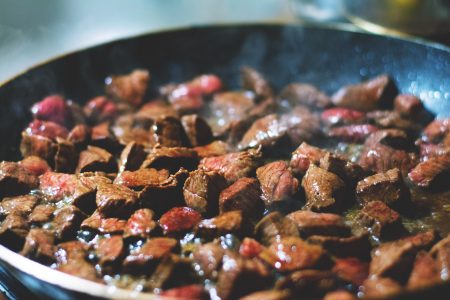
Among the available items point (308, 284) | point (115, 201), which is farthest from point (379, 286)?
point (115, 201)

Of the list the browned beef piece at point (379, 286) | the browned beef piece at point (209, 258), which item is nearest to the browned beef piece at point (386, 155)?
the browned beef piece at point (379, 286)

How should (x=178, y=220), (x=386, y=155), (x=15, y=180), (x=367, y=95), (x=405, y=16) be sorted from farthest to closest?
(x=405, y=16), (x=367, y=95), (x=386, y=155), (x=15, y=180), (x=178, y=220)

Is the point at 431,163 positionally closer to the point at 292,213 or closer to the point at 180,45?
the point at 292,213

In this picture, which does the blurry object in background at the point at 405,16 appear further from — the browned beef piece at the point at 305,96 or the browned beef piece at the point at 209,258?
the browned beef piece at the point at 209,258

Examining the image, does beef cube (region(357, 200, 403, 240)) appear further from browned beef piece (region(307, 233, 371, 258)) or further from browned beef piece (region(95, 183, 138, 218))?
browned beef piece (region(95, 183, 138, 218))

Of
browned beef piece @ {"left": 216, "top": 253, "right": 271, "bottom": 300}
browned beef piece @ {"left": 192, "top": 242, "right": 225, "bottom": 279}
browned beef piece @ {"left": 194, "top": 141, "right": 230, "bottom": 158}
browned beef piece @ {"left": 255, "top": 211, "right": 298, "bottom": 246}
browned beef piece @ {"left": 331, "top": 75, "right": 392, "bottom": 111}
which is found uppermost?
browned beef piece @ {"left": 331, "top": 75, "right": 392, "bottom": 111}

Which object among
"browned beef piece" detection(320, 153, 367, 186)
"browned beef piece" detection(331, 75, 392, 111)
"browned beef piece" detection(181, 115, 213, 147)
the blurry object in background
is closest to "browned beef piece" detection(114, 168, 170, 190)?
"browned beef piece" detection(181, 115, 213, 147)

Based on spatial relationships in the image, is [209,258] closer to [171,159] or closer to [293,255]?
[293,255]
